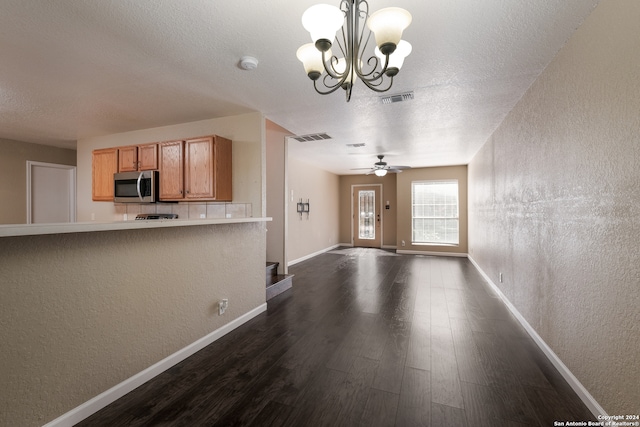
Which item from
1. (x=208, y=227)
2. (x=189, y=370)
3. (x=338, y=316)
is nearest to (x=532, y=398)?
(x=338, y=316)

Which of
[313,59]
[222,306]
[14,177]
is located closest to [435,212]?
[222,306]

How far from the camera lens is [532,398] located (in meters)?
1.77

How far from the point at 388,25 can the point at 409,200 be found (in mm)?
6876

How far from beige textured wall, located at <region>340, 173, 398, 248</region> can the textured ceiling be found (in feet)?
15.5

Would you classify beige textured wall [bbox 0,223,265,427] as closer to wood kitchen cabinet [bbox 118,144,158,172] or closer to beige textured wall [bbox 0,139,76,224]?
wood kitchen cabinet [bbox 118,144,158,172]

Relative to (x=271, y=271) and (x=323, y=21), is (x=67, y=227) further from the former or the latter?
(x=271, y=271)

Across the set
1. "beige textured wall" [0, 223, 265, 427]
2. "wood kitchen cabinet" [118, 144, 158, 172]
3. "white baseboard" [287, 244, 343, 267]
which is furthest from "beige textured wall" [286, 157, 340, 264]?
"beige textured wall" [0, 223, 265, 427]

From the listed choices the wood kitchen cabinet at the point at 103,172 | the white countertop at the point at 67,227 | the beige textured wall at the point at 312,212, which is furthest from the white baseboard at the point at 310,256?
the white countertop at the point at 67,227

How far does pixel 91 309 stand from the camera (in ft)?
5.49

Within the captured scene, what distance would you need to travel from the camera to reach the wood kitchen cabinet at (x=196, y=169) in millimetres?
3281

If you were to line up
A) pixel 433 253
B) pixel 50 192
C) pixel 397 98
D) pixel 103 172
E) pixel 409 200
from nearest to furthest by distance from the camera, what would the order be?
pixel 397 98
pixel 103 172
pixel 50 192
pixel 433 253
pixel 409 200

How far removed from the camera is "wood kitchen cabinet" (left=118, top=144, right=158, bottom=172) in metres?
3.72

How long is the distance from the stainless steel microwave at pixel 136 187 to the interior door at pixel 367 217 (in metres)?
6.50

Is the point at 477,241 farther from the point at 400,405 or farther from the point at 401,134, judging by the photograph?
the point at 400,405
